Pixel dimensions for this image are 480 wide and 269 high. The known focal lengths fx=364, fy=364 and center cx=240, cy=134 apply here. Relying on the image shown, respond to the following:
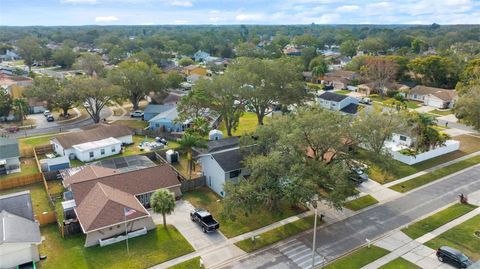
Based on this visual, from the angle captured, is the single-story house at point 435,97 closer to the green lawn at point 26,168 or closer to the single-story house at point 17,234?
the green lawn at point 26,168

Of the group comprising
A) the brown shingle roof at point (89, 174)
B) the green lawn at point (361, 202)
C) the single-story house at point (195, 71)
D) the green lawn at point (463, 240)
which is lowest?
the green lawn at point (361, 202)

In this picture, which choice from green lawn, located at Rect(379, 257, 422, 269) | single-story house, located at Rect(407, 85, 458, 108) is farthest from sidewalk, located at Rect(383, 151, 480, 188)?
single-story house, located at Rect(407, 85, 458, 108)

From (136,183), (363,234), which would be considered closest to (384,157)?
(363,234)

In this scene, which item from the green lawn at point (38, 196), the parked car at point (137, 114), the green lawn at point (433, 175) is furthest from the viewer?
the parked car at point (137, 114)

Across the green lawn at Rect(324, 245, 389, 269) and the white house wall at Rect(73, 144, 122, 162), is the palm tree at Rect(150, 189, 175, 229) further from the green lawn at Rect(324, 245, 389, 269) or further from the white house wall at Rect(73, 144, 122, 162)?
the white house wall at Rect(73, 144, 122, 162)

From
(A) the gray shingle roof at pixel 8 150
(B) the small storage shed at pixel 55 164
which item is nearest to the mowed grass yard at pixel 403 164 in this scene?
(B) the small storage shed at pixel 55 164

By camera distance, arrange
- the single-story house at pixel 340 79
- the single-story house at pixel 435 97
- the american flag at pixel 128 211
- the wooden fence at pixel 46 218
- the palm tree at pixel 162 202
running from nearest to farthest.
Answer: the american flag at pixel 128 211, the palm tree at pixel 162 202, the wooden fence at pixel 46 218, the single-story house at pixel 435 97, the single-story house at pixel 340 79

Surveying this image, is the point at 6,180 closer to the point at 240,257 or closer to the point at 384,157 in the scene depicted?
the point at 240,257
